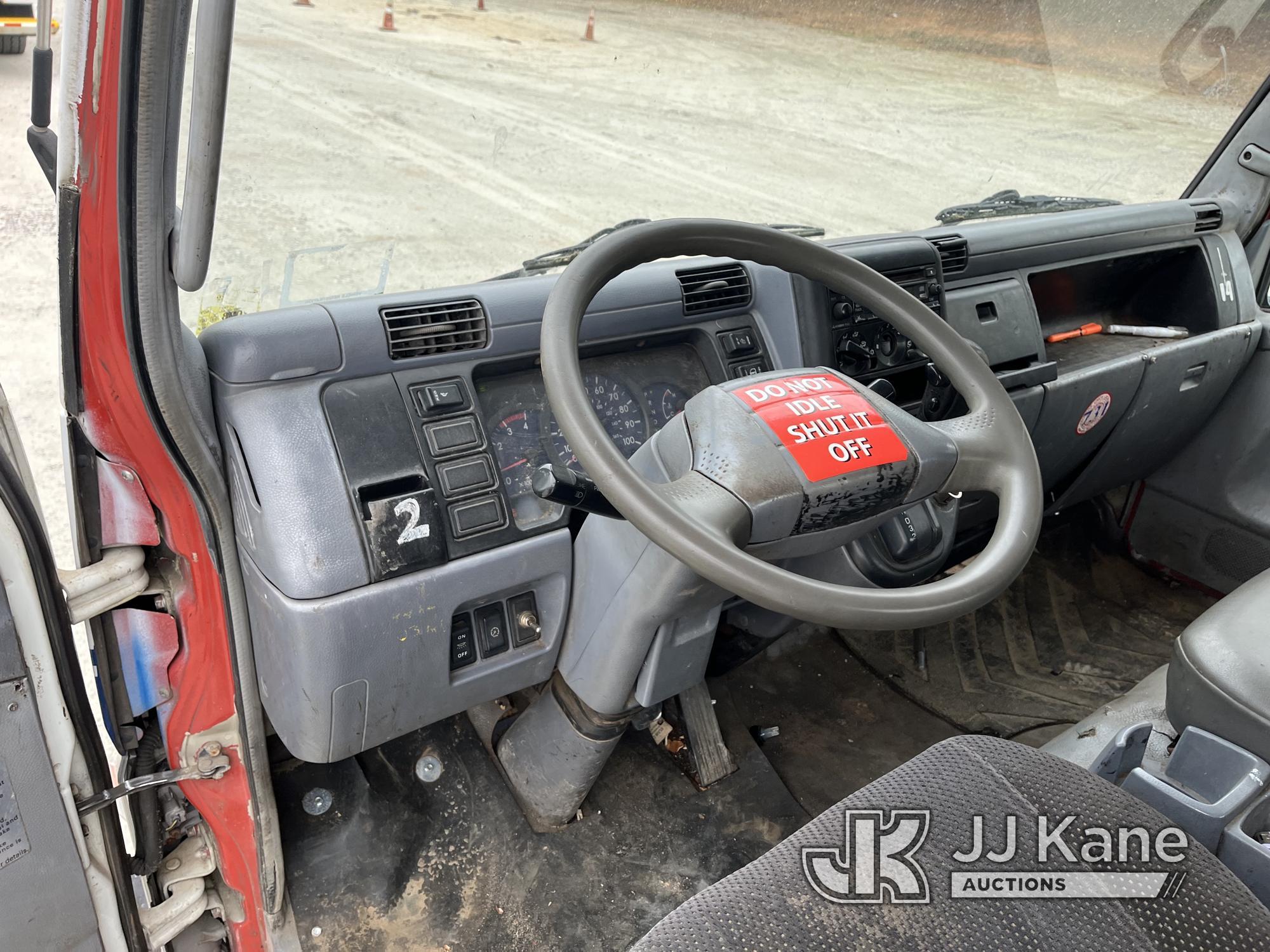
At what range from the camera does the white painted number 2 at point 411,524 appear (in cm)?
143

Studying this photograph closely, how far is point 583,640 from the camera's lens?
5.39 feet

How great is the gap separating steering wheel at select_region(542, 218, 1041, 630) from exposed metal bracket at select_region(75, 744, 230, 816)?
938 mm

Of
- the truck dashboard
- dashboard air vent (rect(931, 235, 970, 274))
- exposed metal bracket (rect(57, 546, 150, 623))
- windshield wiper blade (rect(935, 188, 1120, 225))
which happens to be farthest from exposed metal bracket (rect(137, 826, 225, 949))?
windshield wiper blade (rect(935, 188, 1120, 225))

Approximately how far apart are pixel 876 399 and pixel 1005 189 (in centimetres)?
134

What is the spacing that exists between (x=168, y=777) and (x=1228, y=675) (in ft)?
5.27

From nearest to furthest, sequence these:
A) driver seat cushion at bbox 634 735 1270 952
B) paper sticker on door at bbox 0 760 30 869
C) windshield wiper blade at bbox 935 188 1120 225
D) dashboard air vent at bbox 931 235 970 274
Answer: driver seat cushion at bbox 634 735 1270 952, paper sticker on door at bbox 0 760 30 869, dashboard air vent at bbox 931 235 970 274, windshield wiper blade at bbox 935 188 1120 225

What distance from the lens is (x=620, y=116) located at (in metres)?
1.56

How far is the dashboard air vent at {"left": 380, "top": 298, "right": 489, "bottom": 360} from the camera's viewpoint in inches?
57.5

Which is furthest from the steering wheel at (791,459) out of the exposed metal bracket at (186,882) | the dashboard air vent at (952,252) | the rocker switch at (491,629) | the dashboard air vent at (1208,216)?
the dashboard air vent at (1208,216)

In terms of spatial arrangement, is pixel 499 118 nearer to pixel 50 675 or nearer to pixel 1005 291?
pixel 50 675

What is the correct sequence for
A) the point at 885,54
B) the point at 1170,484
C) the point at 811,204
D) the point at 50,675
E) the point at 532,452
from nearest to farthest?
1. the point at 50,675
2. the point at 532,452
3. the point at 885,54
4. the point at 811,204
5. the point at 1170,484

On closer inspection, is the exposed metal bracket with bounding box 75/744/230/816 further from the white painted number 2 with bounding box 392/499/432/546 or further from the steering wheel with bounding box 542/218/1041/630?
the steering wheel with bounding box 542/218/1041/630

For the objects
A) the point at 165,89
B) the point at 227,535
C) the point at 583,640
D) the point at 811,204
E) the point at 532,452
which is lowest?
the point at 583,640

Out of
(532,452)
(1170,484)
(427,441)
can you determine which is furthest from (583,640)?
(1170,484)
